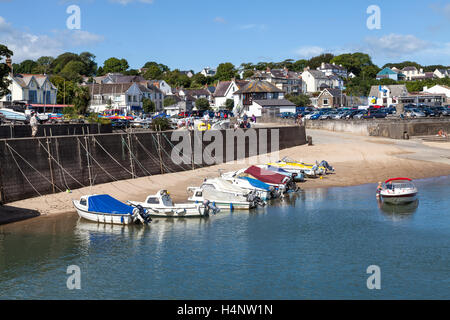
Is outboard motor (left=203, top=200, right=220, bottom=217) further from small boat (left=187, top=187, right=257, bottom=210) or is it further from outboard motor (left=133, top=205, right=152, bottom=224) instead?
outboard motor (left=133, top=205, right=152, bottom=224)

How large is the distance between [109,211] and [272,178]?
53.4 ft

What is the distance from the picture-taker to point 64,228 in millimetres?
34531

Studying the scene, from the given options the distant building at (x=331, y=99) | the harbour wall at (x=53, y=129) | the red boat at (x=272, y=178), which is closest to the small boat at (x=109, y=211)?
the red boat at (x=272, y=178)

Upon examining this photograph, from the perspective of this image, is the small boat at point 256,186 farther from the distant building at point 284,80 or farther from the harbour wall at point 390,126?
the distant building at point 284,80

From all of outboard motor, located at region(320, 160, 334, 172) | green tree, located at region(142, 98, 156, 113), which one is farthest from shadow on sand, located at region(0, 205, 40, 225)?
green tree, located at region(142, 98, 156, 113)

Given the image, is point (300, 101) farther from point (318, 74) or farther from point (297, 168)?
point (297, 168)

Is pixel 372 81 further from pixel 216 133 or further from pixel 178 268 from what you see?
pixel 178 268

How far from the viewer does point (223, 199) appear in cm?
4038

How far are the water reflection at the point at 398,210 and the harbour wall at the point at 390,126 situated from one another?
123ft

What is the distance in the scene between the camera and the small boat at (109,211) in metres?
35.5

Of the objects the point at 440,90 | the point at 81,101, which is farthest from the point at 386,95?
the point at 81,101

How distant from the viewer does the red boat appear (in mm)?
45750

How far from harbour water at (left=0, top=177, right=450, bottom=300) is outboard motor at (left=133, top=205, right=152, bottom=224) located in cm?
65
